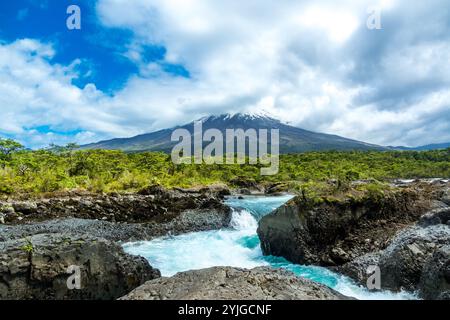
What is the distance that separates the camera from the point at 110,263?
767 cm

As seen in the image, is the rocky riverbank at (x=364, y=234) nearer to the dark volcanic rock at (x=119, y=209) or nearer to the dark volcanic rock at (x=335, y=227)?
the dark volcanic rock at (x=335, y=227)

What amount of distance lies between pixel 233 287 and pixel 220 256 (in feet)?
33.0

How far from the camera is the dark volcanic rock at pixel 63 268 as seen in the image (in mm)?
6824

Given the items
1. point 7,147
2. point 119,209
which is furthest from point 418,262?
point 7,147

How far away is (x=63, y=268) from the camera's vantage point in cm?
709

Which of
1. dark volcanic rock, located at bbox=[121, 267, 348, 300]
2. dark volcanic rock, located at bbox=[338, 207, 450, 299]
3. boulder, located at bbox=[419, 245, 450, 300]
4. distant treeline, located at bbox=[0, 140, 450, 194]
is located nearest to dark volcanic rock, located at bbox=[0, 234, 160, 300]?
dark volcanic rock, located at bbox=[121, 267, 348, 300]

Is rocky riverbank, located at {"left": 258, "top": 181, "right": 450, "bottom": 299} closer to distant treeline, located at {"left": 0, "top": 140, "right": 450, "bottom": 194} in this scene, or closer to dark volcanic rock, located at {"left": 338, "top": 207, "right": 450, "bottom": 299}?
dark volcanic rock, located at {"left": 338, "top": 207, "right": 450, "bottom": 299}

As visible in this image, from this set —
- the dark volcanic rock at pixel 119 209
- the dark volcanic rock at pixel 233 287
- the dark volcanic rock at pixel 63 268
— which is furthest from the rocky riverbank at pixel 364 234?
the dark volcanic rock at pixel 119 209

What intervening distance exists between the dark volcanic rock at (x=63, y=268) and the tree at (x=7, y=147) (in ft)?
96.4

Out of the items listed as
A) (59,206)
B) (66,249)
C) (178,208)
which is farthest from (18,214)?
(66,249)
